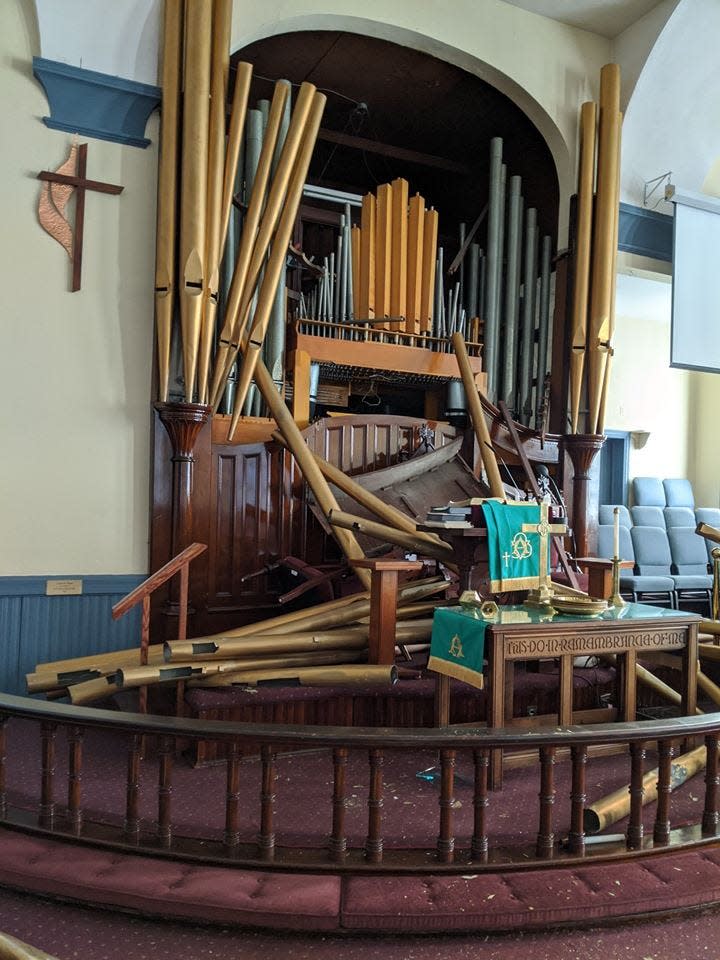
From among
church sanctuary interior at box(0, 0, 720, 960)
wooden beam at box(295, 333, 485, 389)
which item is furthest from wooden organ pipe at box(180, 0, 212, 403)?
wooden beam at box(295, 333, 485, 389)

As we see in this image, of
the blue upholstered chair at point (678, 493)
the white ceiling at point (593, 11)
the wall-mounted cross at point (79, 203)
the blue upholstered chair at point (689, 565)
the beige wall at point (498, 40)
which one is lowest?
the blue upholstered chair at point (689, 565)

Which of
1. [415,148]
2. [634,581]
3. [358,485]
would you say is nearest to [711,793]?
[358,485]

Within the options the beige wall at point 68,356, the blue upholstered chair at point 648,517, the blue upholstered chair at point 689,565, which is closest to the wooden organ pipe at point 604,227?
the blue upholstered chair at point 648,517

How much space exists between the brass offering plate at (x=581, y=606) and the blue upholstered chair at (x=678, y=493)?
523 cm

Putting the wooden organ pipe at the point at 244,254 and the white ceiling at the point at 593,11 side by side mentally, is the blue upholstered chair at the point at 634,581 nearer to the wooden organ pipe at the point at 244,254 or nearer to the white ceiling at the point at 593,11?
the wooden organ pipe at the point at 244,254

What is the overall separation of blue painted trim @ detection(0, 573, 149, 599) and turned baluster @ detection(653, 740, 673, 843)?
3.34 meters

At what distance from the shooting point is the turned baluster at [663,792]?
242 cm

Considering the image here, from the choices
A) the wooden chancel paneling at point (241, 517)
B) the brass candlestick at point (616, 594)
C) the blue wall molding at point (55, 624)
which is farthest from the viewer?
the wooden chancel paneling at point (241, 517)

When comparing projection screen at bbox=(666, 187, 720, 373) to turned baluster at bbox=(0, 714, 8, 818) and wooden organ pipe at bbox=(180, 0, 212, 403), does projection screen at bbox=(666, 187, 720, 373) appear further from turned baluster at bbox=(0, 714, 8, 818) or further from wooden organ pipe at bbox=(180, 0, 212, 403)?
turned baluster at bbox=(0, 714, 8, 818)

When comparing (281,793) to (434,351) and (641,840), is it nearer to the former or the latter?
(641,840)

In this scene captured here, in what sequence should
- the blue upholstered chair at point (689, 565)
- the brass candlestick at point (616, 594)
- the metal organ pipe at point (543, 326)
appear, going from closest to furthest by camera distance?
1. the brass candlestick at point (616, 594)
2. the blue upholstered chair at point (689, 565)
3. the metal organ pipe at point (543, 326)

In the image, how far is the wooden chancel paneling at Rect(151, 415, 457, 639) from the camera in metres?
5.02

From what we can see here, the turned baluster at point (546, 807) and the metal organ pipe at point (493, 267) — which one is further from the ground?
the metal organ pipe at point (493, 267)

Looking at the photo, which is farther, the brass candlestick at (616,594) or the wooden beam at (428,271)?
the wooden beam at (428,271)
